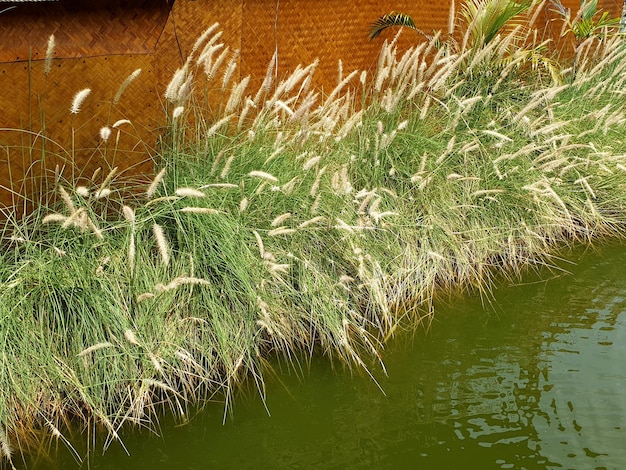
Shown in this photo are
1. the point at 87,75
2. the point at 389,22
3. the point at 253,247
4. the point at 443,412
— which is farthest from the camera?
the point at 389,22

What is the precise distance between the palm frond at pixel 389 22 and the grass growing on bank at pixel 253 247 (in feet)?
3.04

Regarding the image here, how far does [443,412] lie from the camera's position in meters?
3.91

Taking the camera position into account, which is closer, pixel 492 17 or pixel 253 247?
pixel 253 247

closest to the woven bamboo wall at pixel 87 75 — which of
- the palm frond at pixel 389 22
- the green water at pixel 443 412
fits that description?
the green water at pixel 443 412

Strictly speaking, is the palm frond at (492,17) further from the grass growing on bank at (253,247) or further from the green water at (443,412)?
the green water at (443,412)

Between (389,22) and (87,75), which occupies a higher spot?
(389,22)

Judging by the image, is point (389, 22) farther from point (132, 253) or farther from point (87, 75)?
point (132, 253)

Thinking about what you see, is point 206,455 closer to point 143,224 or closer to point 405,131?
point 143,224

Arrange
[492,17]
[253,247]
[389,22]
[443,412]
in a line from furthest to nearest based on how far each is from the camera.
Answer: [389,22]
[492,17]
[253,247]
[443,412]

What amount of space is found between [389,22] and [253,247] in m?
3.38

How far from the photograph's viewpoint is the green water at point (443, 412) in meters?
3.55

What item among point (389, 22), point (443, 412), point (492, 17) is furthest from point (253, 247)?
point (492, 17)

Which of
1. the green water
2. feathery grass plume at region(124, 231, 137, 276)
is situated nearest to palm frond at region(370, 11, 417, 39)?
the green water

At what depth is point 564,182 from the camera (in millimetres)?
6168
